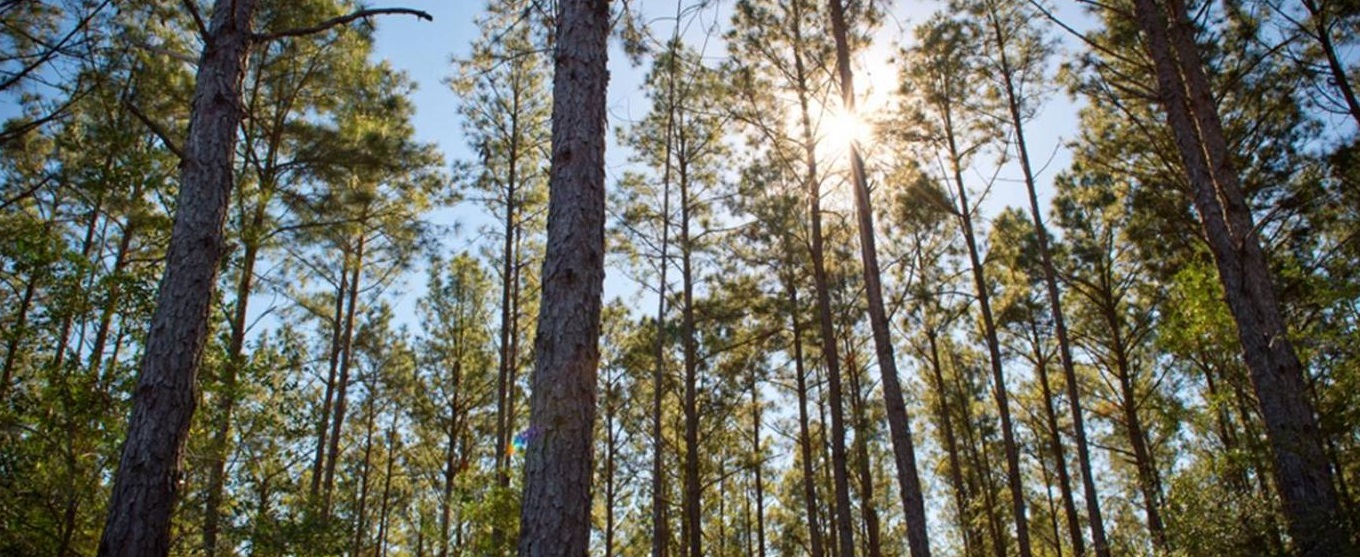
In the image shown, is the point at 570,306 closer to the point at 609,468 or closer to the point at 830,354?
the point at 830,354

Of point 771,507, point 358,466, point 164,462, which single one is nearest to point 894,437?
point 164,462

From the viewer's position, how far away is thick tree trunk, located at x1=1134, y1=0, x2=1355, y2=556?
17.3 feet

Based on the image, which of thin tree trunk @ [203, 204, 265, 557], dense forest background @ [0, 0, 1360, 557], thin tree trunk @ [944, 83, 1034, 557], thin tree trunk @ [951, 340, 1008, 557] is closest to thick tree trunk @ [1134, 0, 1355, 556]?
dense forest background @ [0, 0, 1360, 557]

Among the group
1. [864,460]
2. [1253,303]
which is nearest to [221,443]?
[864,460]

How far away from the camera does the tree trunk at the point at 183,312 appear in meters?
4.09

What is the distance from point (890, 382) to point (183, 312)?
5818 mm

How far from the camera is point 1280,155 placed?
37.0 feet

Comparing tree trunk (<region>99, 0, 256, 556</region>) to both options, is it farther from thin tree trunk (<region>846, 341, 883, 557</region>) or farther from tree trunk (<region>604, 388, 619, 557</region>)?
tree trunk (<region>604, 388, 619, 557</region>)

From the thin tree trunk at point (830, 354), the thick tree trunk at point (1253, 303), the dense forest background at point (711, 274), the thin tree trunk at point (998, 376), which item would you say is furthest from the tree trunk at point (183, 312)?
the thin tree trunk at point (998, 376)

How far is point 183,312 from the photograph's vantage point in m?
4.50

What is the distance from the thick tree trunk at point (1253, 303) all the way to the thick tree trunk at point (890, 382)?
2.70 metres

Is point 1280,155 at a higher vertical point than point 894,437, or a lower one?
higher

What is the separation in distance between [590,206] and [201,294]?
287 centimetres

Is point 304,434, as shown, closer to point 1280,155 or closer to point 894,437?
point 894,437
